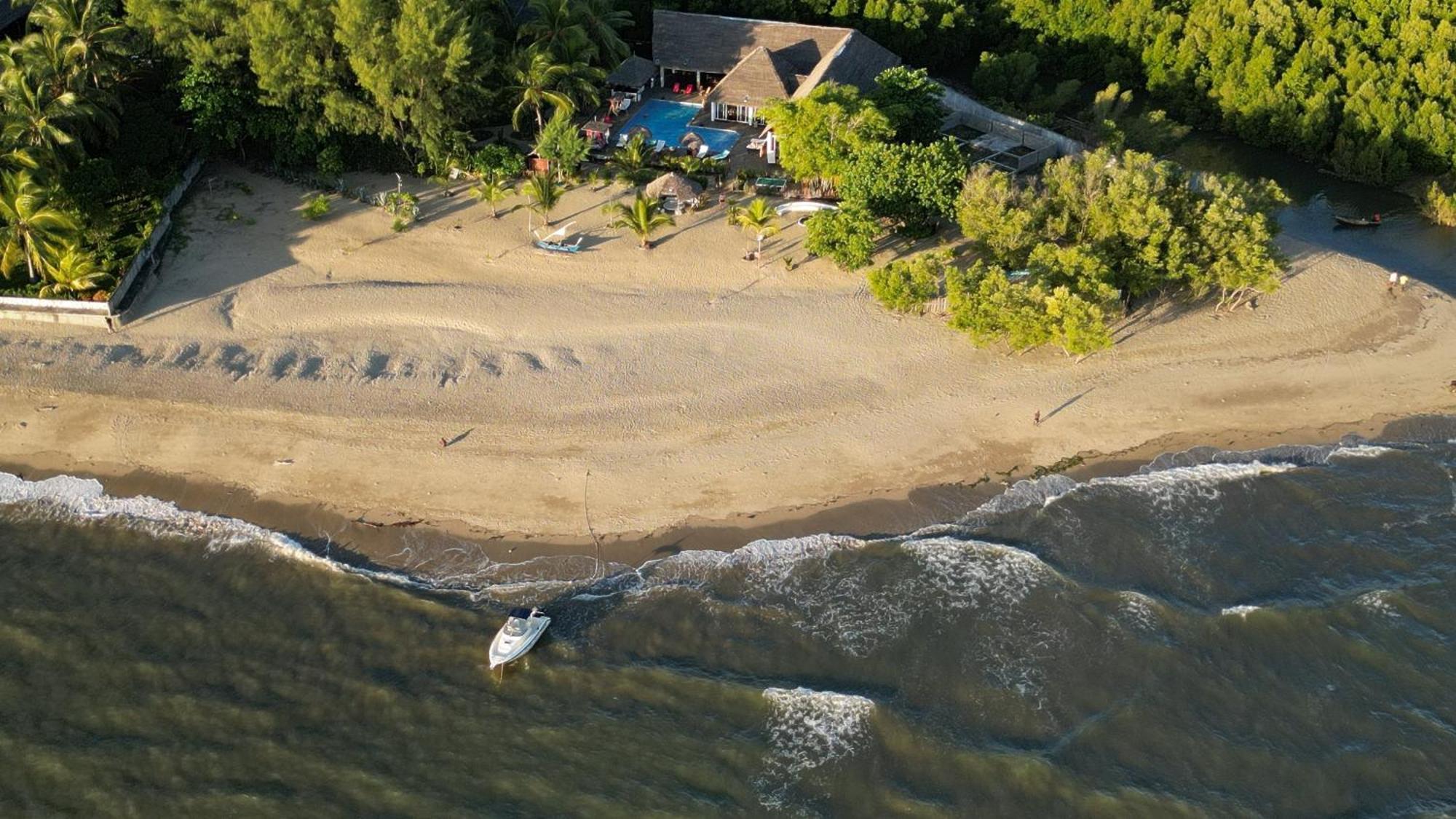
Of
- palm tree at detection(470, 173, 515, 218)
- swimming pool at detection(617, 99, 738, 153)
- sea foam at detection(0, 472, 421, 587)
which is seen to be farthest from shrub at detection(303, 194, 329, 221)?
sea foam at detection(0, 472, 421, 587)

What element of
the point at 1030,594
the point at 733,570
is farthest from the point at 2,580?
the point at 1030,594

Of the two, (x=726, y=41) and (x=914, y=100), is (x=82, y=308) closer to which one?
(x=726, y=41)

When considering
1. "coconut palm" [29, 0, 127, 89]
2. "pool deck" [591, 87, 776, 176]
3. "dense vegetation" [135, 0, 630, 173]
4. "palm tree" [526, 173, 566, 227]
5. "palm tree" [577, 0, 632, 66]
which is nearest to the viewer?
"coconut palm" [29, 0, 127, 89]

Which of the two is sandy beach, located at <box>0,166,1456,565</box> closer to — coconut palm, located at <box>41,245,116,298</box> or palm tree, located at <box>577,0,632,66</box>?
coconut palm, located at <box>41,245,116,298</box>

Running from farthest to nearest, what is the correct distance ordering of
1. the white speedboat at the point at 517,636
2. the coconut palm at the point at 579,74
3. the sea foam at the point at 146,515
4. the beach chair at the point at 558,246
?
the coconut palm at the point at 579,74
the beach chair at the point at 558,246
the sea foam at the point at 146,515
the white speedboat at the point at 517,636

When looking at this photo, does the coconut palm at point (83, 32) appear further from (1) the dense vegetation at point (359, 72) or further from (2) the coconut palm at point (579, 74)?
(2) the coconut palm at point (579, 74)

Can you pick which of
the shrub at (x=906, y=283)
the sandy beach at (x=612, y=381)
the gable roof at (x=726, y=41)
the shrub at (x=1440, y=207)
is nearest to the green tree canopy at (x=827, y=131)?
the sandy beach at (x=612, y=381)
